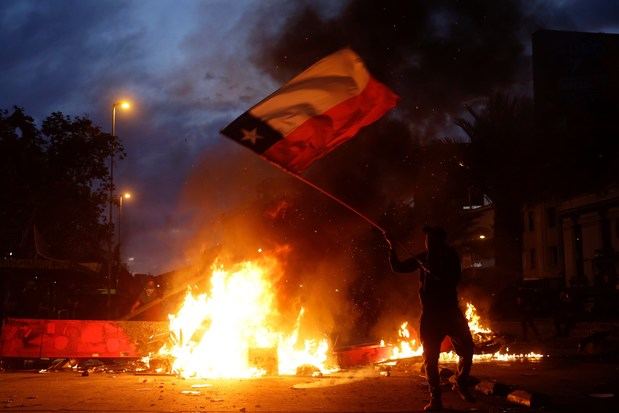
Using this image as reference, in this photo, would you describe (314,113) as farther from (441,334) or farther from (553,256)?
(553,256)

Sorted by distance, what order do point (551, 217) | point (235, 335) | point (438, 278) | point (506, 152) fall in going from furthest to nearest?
point (551, 217) → point (506, 152) → point (235, 335) → point (438, 278)

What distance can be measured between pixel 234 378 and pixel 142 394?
8.01 ft

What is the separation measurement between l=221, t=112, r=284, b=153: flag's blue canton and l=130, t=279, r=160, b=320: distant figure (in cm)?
1252

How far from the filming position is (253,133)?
834 centimetres

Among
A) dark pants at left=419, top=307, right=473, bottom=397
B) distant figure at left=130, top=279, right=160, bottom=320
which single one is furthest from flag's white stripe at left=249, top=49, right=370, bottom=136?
distant figure at left=130, top=279, right=160, bottom=320

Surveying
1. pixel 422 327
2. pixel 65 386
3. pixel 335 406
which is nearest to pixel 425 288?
pixel 422 327

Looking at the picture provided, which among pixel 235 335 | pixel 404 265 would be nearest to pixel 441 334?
pixel 404 265

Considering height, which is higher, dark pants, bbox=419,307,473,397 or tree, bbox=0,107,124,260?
tree, bbox=0,107,124,260

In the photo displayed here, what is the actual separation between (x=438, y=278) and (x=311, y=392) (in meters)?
2.50

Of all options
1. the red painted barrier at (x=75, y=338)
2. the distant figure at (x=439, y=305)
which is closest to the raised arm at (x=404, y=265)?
the distant figure at (x=439, y=305)

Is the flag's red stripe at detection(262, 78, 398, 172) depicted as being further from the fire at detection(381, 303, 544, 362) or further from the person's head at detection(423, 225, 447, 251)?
the fire at detection(381, 303, 544, 362)

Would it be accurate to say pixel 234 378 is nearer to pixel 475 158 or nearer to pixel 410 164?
pixel 410 164

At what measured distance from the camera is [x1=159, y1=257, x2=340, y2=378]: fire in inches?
473

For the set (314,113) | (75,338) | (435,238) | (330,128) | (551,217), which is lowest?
(75,338)
